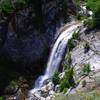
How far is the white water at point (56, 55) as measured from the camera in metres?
21.6

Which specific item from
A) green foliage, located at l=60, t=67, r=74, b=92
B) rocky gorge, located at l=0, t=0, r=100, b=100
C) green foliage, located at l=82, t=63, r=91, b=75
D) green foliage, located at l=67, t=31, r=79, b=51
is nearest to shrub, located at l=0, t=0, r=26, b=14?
rocky gorge, located at l=0, t=0, r=100, b=100

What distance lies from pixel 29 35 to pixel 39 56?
Answer: 173 cm

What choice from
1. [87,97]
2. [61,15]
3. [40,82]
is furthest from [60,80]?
[87,97]

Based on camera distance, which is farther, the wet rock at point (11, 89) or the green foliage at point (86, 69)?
the wet rock at point (11, 89)

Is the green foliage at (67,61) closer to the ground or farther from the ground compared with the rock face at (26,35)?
closer to the ground

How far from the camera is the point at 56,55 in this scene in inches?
869

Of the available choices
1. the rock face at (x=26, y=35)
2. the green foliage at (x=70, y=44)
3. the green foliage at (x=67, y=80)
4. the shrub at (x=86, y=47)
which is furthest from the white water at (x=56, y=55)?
the green foliage at (x=67, y=80)

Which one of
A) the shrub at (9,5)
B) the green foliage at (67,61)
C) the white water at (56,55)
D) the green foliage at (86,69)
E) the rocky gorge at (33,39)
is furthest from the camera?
the shrub at (9,5)

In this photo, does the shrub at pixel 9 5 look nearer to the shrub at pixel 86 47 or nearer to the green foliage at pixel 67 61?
the green foliage at pixel 67 61

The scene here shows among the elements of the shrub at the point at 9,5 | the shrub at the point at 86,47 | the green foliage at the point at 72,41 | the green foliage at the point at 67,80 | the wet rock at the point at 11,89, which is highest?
the shrub at the point at 9,5

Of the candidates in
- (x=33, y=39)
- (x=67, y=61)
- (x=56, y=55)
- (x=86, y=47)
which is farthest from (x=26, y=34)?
(x=86, y=47)

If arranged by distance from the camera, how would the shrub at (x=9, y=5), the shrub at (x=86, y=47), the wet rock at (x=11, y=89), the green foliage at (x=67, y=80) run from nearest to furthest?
the green foliage at (x=67, y=80), the shrub at (x=86, y=47), the wet rock at (x=11, y=89), the shrub at (x=9, y=5)

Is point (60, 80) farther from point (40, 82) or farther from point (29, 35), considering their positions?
point (29, 35)

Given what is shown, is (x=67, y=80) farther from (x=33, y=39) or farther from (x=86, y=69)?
(x=33, y=39)
